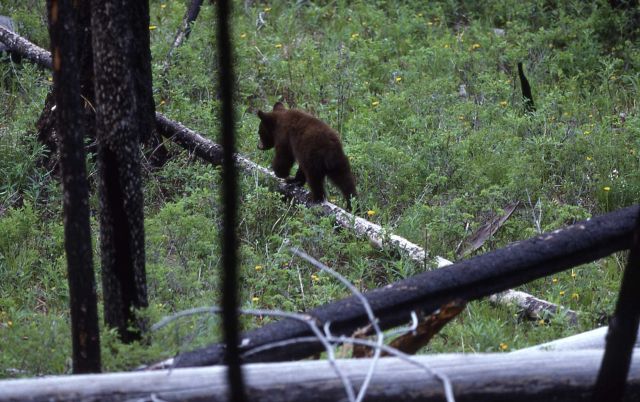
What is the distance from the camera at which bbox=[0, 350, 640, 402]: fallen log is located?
274 cm

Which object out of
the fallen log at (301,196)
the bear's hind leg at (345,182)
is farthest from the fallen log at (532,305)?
the bear's hind leg at (345,182)

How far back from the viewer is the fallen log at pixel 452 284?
10.7 ft

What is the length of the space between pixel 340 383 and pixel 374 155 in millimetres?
4589

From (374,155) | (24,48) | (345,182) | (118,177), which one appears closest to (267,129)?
(374,155)

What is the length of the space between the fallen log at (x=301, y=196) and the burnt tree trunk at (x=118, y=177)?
86.5 inches

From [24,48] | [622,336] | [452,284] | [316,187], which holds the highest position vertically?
[24,48]

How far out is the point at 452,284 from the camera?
11.6 feet

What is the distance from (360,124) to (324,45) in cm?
233

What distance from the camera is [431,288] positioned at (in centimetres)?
350

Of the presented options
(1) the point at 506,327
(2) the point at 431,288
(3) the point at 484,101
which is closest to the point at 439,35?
(3) the point at 484,101

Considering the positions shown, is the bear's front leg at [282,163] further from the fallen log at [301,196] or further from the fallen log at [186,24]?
the fallen log at [186,24]

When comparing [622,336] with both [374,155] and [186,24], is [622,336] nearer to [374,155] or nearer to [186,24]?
[374,155]

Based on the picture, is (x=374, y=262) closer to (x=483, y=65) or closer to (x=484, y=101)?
(x=484, y=101)

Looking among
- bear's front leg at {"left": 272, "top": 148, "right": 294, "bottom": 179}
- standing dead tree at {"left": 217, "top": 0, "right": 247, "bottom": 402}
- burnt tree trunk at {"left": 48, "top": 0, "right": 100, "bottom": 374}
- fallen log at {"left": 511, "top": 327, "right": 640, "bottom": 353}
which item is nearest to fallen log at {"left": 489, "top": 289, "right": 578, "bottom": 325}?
fallen log at {"left": 511, "top": 327, "right": 640, "bottom": 353}
